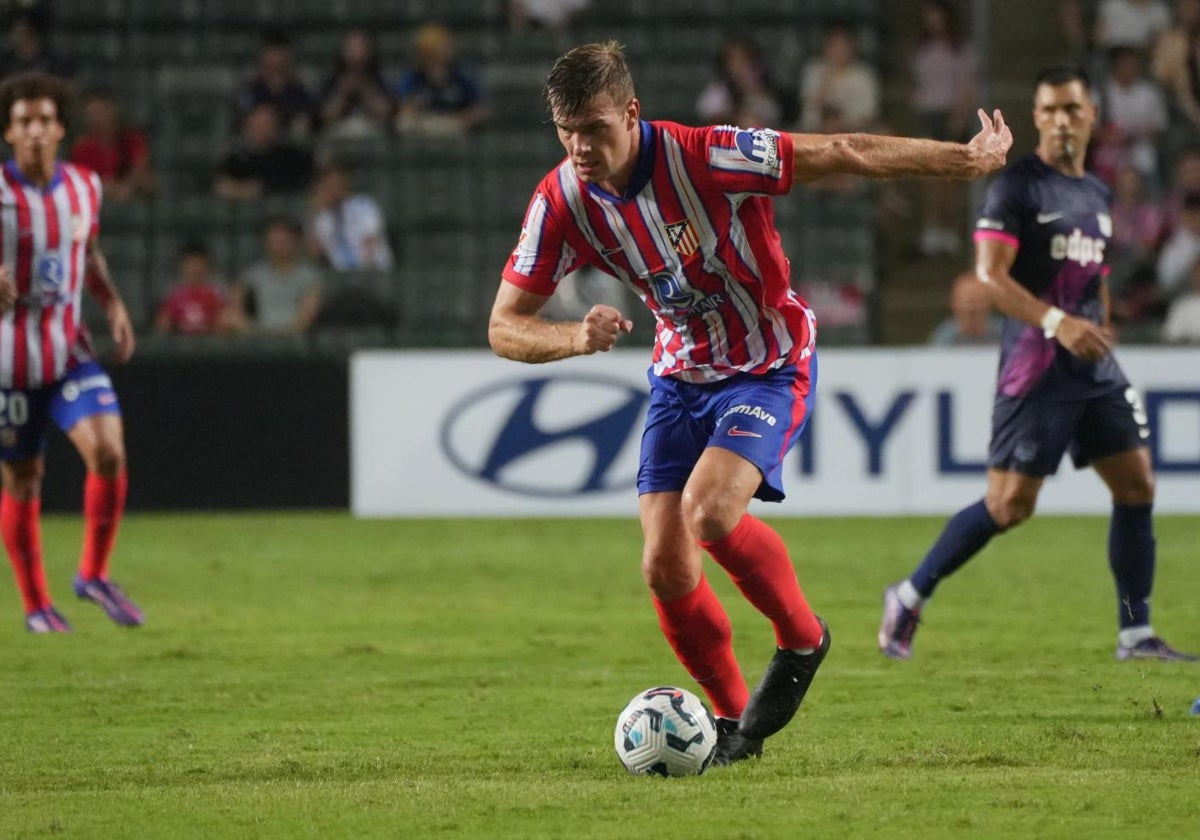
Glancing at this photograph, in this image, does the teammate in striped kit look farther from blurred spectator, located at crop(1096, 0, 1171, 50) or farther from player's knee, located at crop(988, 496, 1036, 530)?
blurred spectator, located at crop(1096, 0, 1171, 50)

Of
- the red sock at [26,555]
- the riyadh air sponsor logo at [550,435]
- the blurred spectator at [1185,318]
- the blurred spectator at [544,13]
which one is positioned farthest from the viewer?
the blurred spectator at [544,13]

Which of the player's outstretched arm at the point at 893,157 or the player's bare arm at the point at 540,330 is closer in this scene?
the player's bare arm at the point at 540,330

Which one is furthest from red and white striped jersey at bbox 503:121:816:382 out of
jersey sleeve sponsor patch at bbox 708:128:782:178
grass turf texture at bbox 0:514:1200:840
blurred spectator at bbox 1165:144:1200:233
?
blurred spectator at bbox 1165:144:1200:233

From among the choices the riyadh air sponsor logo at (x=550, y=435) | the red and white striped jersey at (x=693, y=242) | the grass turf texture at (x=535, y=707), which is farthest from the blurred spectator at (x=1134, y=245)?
the red and white striped jersey at (x=693, y=242)

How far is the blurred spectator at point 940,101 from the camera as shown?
15492 millimetres

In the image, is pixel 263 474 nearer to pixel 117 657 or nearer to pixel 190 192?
pixel 190 192

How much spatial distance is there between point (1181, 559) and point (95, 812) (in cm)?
715

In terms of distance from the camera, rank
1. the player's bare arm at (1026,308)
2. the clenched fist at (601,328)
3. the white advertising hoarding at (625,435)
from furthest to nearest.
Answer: the white advertising hoarding at (625,435)
the player's bare arm at (1026,308)
the clenched fist at (601,328)

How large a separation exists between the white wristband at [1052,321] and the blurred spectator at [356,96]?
8.98m

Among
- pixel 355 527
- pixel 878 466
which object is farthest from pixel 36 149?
pixel 878 466

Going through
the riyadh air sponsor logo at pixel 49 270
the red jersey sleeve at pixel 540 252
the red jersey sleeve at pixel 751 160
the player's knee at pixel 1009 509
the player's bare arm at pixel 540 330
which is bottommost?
the player's knee at pixel 1009 509

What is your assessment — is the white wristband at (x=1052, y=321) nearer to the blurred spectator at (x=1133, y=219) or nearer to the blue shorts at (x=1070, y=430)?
the blue shorts at (x=1070, y=430)

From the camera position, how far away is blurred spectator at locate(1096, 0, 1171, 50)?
15570 millimetres

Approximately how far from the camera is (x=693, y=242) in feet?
16.7
